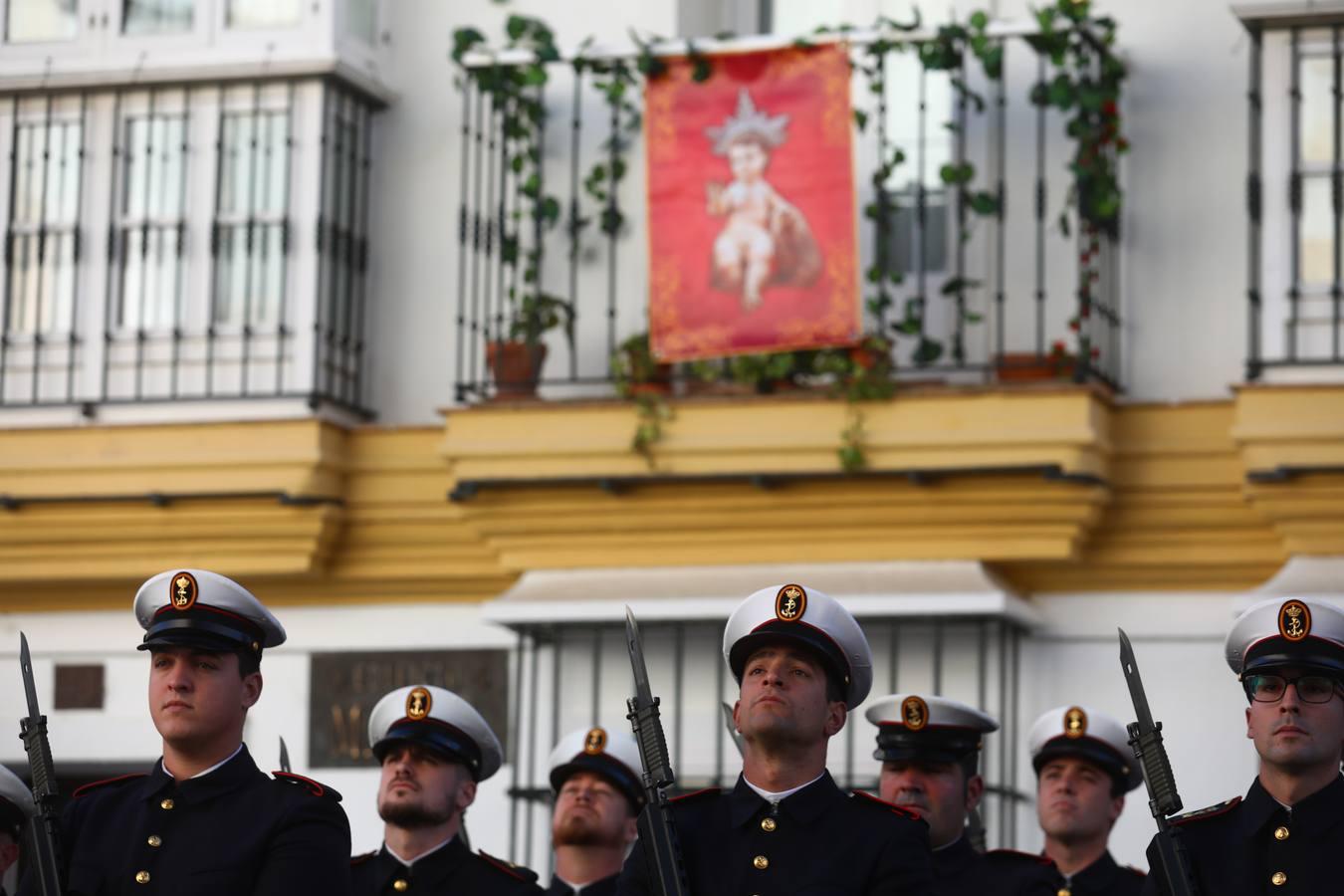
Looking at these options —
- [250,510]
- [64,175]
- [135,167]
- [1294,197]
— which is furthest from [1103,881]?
[64,175]

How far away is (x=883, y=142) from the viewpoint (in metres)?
10.3

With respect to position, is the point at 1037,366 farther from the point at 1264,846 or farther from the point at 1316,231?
the point at 1264,846

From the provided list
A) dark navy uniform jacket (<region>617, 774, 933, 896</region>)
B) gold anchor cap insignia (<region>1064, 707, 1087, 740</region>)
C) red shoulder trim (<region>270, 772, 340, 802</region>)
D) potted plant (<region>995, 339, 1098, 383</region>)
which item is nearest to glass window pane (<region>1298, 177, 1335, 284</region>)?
potted plant (<region>995, 339, 1098, 383</region>)

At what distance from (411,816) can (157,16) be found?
214 inches

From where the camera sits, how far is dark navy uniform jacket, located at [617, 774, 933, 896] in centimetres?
498

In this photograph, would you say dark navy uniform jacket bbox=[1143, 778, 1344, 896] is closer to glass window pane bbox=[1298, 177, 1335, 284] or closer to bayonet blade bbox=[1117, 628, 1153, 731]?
bayonet blade bbox=[1117, 628, 1153, 731]

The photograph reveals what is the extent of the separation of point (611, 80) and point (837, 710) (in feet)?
20.2

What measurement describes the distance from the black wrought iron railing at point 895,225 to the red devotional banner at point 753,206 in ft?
0.42

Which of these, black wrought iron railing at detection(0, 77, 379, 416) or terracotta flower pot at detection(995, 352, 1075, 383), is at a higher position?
black wrought iron railing at detection(0, 77, 379, 416)

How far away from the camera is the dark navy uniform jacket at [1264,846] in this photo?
5016 millimetres

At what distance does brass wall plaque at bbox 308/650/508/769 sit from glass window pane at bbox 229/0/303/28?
2.73 metres

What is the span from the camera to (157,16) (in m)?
11.2

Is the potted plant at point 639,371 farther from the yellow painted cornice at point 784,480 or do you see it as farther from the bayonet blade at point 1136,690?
the bayonet blade at point 1136,690

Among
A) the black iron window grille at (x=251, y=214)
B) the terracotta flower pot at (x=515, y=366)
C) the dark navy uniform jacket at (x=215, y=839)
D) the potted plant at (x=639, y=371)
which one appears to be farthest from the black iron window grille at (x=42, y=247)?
the dark navy uniform jacket at (x=215, y=839)
